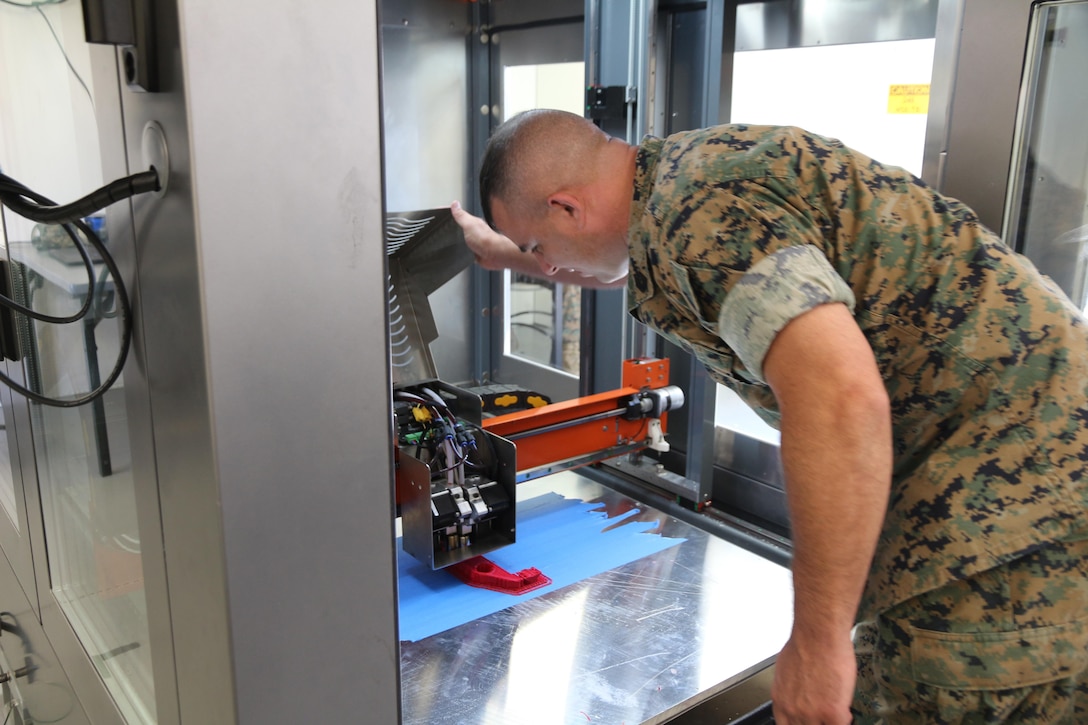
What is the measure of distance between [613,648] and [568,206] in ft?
3.17

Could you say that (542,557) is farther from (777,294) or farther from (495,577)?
(777,294)

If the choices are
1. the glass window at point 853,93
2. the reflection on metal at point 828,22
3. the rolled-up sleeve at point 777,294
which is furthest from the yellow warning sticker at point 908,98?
the rolled-up sleeve at point 777,294

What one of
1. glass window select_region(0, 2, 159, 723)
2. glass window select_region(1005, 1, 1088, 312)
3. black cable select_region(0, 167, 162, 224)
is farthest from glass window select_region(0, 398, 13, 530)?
glass window select_region(1005, 1, 1088, 312)

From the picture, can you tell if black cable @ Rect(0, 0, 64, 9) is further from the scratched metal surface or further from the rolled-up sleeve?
the scratched metal surface

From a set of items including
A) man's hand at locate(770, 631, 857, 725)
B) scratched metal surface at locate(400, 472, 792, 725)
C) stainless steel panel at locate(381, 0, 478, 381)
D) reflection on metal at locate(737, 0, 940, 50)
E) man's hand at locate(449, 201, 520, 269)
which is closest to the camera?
man's hand at locate(770, 631, 857, 725)

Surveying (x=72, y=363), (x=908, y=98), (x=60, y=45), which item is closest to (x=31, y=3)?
(x=60, y=45)

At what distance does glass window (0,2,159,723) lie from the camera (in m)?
1.03

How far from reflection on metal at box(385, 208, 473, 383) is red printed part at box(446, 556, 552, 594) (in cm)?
78

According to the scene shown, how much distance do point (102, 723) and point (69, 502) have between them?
1.23ft

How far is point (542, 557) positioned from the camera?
2.23 m

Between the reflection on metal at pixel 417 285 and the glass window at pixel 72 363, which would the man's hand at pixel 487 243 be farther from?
the glass window at pixel 72 363

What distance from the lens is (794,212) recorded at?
122 centimetres

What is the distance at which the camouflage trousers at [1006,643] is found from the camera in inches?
50.1

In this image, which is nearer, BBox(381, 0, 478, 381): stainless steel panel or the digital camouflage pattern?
the digital camouflage pattern
